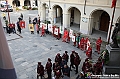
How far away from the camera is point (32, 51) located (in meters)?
13.7

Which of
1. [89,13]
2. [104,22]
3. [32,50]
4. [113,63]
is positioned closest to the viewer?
[113,63]

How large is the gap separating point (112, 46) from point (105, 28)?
37.5ft

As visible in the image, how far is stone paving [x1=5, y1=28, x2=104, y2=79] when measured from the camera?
10.5 metres

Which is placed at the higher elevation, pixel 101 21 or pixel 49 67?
pixel 101 21

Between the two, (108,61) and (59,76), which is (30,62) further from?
(108,61)

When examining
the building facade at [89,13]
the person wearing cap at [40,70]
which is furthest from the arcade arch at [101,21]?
the person wearing cap at [40,70]

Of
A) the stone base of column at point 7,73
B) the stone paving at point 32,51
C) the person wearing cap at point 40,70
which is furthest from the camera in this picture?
the stone paving at point 32,51

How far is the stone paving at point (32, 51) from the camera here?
34.5 ft

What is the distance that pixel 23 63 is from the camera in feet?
37.4

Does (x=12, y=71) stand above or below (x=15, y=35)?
above

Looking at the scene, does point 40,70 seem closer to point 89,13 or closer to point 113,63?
point 113,63

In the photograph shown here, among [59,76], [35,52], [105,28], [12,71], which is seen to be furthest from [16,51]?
[105,28]

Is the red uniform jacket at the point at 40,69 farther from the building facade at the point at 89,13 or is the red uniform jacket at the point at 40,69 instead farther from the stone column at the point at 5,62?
the building facade at the point at 89,13

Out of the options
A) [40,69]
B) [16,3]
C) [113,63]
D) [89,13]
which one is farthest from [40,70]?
[16,3]
